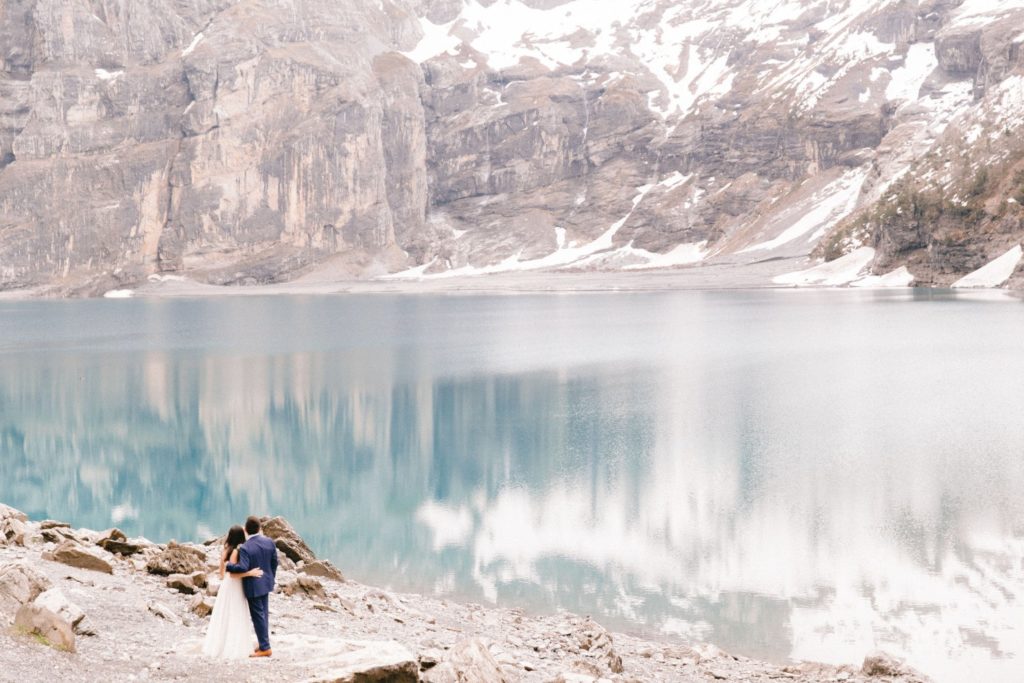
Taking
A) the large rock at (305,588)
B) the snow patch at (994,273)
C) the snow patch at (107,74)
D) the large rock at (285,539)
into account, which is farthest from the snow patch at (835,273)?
the large rock at (305,588)

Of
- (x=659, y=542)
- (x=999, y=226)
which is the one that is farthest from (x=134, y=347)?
(x=999, y=226)

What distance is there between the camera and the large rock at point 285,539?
15508mm

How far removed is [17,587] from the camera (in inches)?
356

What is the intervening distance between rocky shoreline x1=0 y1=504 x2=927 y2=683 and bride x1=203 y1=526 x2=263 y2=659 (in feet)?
0.52

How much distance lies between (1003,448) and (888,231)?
102m

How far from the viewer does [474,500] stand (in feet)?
73.2

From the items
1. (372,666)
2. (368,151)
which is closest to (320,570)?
(372,666)

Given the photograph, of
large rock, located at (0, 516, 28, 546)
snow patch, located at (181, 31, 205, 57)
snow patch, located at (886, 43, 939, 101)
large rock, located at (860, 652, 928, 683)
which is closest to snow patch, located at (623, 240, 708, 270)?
snow patch, located at (886, 43, 939, 101)

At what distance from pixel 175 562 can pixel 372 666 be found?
5.86 m

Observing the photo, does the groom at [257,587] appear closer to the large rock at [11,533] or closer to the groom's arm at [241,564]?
the groom's arm at [241,564]

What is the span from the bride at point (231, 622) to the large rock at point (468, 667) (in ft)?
5.72

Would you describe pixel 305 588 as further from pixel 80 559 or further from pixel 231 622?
pixel 231 622

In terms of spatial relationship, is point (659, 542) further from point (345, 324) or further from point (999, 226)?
point (999, 226)

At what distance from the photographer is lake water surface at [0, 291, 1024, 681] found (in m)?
15.3
